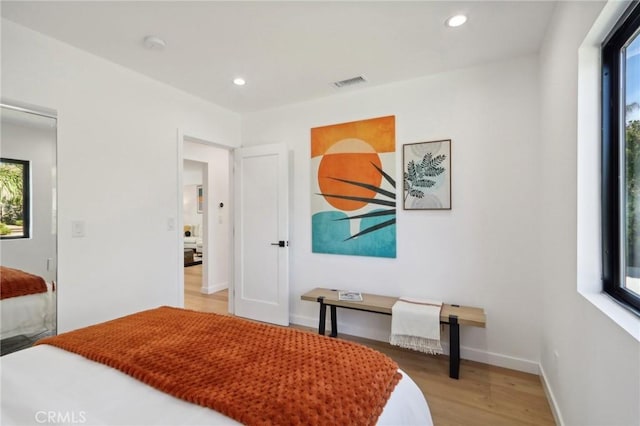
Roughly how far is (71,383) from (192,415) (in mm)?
527

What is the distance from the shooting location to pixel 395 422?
102 centimetres

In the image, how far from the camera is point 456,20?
6.37 feet

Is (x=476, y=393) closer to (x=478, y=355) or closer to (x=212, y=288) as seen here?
(x=478, y=355)

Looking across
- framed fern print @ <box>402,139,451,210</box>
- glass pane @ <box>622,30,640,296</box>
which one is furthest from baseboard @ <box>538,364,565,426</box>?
framed fern print @ <box>402,139,451,210</box>

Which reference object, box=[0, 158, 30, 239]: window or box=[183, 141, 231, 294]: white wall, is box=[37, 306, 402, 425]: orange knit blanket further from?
box=[183, 141, 231, 294]: white wall

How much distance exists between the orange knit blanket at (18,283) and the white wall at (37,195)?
3cm

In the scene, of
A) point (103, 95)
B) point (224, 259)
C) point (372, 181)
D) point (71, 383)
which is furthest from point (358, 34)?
point (224, 259)

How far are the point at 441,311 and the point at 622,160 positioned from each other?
156 cm

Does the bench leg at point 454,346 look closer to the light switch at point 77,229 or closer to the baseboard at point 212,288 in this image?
the light switch at point 77,229

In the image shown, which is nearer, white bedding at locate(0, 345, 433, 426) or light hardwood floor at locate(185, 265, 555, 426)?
white bedding at locate(0, 345, 433, 426)

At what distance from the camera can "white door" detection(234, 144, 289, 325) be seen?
334 cm

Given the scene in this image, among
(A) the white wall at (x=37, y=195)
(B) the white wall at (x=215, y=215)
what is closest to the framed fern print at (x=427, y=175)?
(A) the white wall at (x=37, y=195)

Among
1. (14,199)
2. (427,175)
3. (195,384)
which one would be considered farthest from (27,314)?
(427,175)

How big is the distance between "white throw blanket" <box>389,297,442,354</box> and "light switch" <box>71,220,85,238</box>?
252 cm
